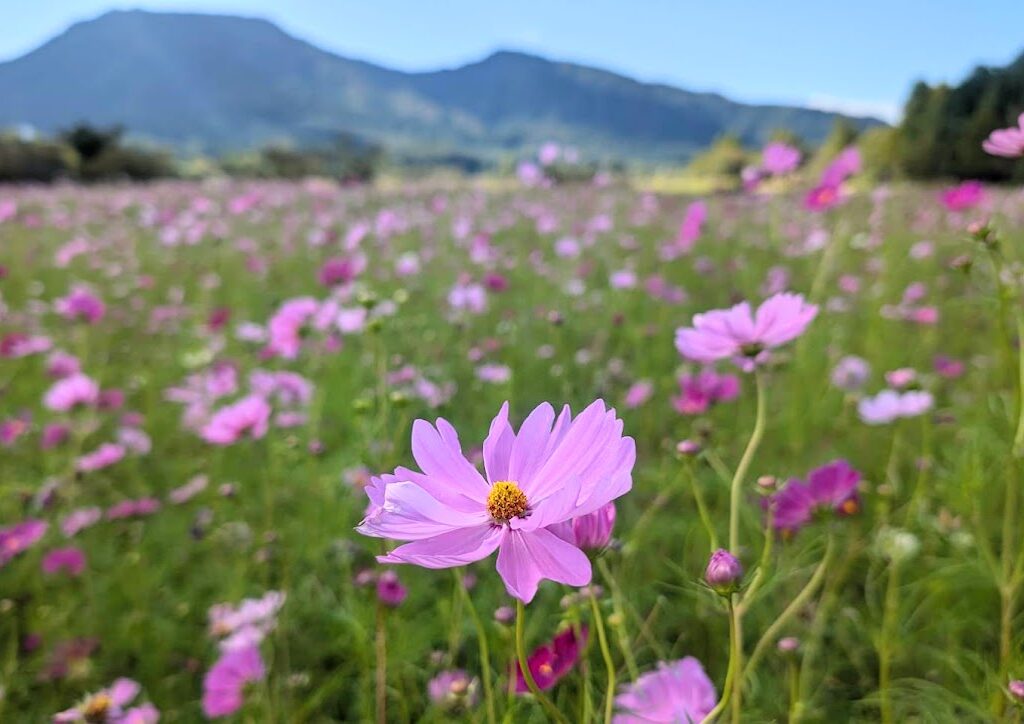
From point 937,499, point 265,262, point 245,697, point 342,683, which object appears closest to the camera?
point 245,697

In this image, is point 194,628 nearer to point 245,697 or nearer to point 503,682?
point 245,697

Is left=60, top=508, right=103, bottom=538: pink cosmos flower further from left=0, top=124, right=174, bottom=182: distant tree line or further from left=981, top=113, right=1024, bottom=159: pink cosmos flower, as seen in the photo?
left=0, top=124, right=174, bottom=182: distant tree line

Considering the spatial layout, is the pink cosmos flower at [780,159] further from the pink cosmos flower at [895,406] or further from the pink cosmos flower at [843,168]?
the pink cosmos flower at [895,406]

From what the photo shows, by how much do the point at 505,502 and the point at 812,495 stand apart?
35 cm

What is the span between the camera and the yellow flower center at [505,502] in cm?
32

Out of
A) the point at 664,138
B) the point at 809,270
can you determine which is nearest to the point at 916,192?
the point at 809,270

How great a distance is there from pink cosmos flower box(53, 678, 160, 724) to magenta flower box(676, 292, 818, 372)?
2.08 feet

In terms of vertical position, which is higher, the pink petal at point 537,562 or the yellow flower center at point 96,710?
the pink petal at point 537,562

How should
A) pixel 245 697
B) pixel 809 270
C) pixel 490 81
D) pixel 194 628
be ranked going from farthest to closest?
pixel 490 81 < pixel 809 270 < pixel 194 628 < pixel 245 697

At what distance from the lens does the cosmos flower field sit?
1.33ft

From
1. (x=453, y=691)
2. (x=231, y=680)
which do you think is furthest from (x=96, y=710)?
(x=453, y=691)

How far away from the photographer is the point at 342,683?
0.88 meters

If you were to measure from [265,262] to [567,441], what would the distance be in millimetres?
2649

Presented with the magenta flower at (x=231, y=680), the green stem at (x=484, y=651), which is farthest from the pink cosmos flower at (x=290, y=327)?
the green stem at (x=484, y=651)
